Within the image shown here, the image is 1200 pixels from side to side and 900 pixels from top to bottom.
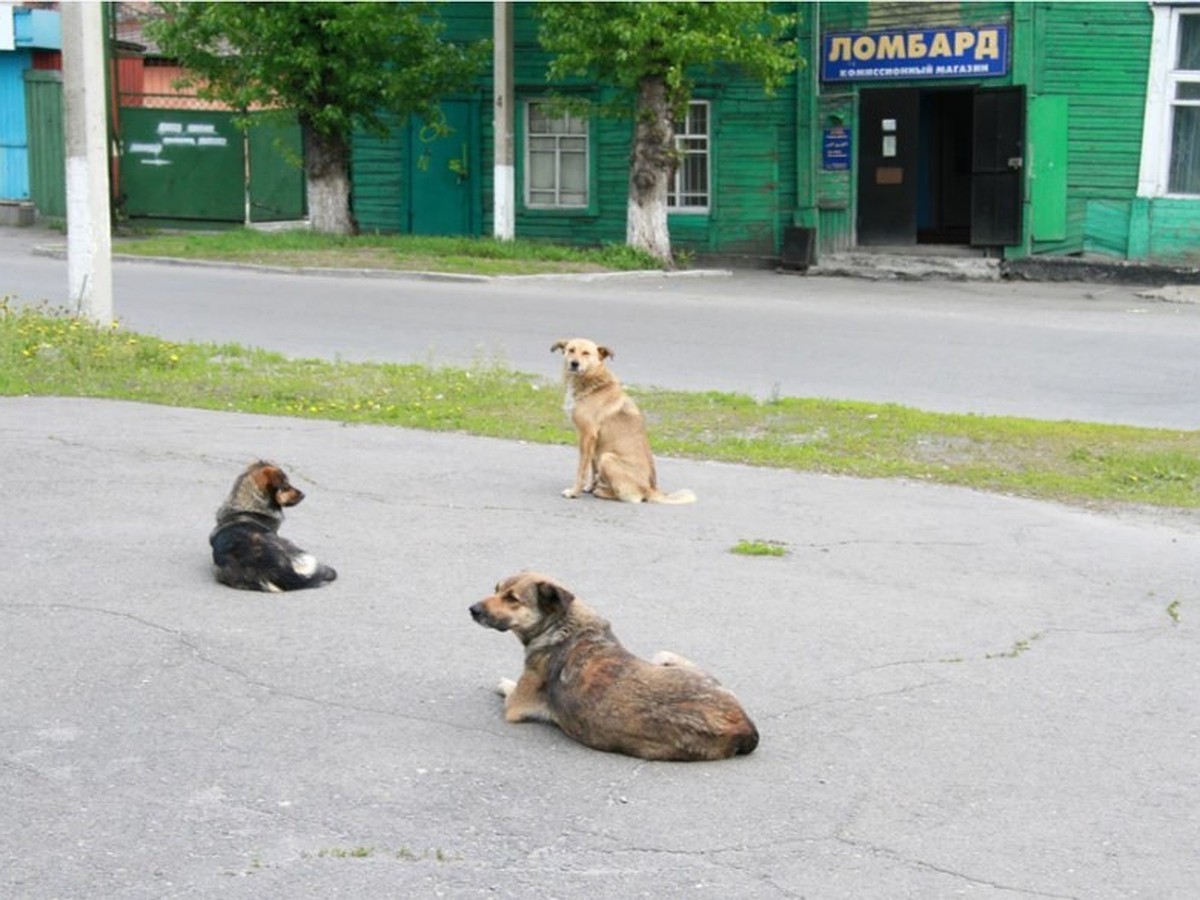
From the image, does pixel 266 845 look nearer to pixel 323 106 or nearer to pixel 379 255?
pixel 379 255

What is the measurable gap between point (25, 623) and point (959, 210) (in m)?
26.7

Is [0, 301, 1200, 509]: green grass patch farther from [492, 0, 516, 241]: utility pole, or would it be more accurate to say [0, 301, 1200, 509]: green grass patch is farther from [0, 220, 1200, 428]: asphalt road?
[492, 0, 516, 241]: utility pole

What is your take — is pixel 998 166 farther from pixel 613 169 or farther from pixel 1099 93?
pixel 613 169

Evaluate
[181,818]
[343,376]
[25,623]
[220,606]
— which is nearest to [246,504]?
[220,606]

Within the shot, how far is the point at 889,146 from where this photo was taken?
29328mm

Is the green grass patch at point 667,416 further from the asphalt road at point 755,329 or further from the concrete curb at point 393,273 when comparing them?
the concrete curb at point 393,273

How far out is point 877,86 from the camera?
28.8 m

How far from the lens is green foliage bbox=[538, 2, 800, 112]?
2569cm

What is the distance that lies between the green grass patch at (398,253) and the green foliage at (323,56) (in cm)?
240

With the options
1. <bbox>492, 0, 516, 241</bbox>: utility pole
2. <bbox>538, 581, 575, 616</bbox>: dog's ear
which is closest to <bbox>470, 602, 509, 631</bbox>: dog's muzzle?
<bbox>538, 581, 575, 616</bbox>: dog's ear

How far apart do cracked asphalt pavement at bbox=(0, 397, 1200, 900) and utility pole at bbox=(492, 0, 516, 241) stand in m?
18.8

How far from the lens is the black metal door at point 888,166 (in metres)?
29.0

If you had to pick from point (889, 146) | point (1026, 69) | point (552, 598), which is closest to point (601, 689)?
point (552, 598)

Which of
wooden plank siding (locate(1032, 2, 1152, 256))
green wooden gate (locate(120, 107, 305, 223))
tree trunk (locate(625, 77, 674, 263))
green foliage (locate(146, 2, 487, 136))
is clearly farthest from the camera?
green wooden gate (locate(120, 107, 305, 223))
